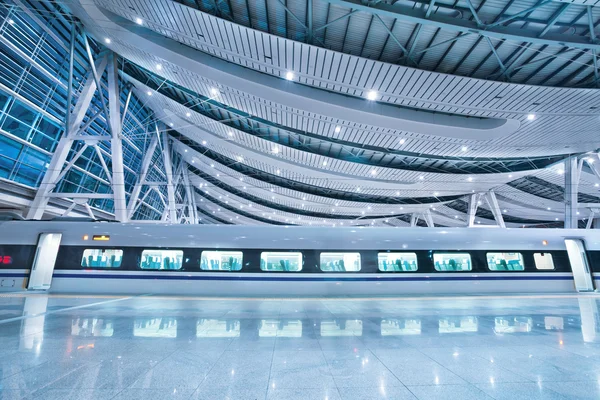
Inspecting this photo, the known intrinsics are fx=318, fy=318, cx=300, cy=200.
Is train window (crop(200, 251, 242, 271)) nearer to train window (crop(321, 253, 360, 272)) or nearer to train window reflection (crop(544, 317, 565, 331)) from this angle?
train window (crop(321, 253, 360, 272))

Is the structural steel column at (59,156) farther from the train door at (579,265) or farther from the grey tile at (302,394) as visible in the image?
the train door at (579,265)

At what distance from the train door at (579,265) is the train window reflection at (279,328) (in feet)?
38.4

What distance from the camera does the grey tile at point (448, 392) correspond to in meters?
3.08

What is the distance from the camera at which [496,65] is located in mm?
10648

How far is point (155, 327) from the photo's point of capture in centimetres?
593

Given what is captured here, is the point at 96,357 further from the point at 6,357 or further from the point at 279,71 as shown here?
the point at 279,71

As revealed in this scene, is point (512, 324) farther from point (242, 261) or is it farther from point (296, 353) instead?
point (242, 261)

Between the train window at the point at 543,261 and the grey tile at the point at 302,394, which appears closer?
the grey tile at the point at 302,394

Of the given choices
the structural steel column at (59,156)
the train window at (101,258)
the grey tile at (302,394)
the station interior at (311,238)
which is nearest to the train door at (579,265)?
the station interior at (311,238)

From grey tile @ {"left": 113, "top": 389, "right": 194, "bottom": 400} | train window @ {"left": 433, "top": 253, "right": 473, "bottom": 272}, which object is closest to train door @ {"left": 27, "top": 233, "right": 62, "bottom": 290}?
grey tile @ {"left": 113, "top": 389, "right": 194, "bottom": 400}

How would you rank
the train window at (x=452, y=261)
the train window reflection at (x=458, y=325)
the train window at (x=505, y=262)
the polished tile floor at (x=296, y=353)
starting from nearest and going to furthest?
the polished tile floor at (x=296, y=353) → the train window reflection at (x=458, y=325) → the train window at (x=452, y=261) → the train window at (x=505, y=262)

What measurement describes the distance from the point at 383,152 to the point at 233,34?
38.1 ft

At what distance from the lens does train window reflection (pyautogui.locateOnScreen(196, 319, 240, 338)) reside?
18.0 feet

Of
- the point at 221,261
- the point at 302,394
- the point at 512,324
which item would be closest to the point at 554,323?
the point at 512,324
